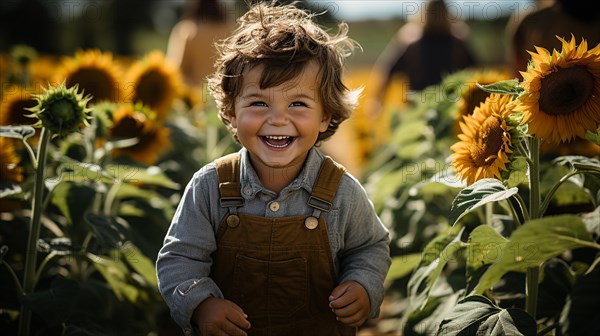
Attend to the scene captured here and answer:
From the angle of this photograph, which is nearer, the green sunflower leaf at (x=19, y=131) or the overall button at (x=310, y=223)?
the overall button at (x=310, y=223)

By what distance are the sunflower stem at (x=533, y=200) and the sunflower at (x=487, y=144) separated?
8 centimetres

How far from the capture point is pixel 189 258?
6.75 ft

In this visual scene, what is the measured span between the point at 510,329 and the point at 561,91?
0.65 metres

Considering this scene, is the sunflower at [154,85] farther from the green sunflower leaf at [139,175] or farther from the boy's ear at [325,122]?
the boy's ear at [325,122]

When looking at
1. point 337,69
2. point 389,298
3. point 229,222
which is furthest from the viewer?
point 389,298

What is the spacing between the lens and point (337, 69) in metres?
2.18

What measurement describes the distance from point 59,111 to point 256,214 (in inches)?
29.7

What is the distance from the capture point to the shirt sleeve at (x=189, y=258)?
1989 millimetres

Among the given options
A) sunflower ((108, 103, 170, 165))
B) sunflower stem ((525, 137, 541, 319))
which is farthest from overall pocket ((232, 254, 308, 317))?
sunflower ((108, 103, 170, 165))

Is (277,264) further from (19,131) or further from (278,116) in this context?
(19,131)

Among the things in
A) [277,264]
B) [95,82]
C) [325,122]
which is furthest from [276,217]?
[95,82]

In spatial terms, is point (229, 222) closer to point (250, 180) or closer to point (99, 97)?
point (250, 180)

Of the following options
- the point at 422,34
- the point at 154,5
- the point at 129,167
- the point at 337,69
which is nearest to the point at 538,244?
the point at 337,69

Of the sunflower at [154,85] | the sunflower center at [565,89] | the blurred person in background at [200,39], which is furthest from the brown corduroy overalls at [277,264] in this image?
the blurred person in background at [200,39]
